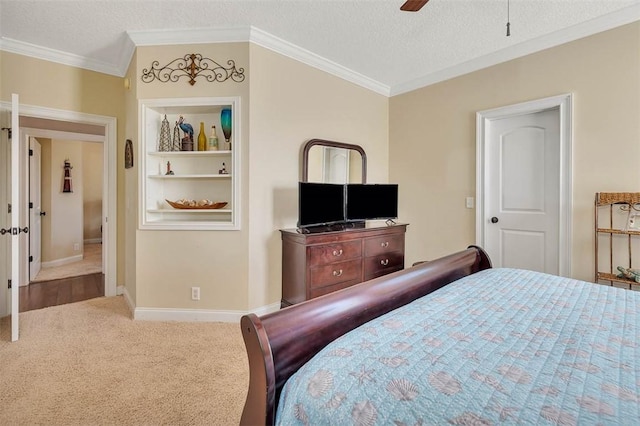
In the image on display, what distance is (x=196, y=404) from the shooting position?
1697 millimetres

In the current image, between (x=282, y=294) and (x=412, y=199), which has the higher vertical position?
(x=412, y=199)

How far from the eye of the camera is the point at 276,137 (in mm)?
2994

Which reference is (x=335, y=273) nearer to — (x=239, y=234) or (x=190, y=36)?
(x=239, y=234)

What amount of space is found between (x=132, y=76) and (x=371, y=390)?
11.6 feet

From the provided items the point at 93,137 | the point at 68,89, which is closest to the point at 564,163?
the point at 68,89

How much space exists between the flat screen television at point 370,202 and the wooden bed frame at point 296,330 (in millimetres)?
2000

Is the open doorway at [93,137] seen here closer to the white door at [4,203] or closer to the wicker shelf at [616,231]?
the white door at [4,203]

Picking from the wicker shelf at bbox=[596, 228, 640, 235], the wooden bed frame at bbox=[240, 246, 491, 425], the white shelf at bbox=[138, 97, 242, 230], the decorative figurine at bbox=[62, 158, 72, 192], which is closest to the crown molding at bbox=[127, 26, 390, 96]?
the white shelf at bbox=[138, 97, 242, 230]

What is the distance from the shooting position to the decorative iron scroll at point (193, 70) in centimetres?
280

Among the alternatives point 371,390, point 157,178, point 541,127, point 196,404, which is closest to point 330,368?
point 371,390

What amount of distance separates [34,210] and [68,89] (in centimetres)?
215

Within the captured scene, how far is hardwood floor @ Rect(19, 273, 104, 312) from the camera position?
3.31 m

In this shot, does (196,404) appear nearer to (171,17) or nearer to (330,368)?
A: (330,368)

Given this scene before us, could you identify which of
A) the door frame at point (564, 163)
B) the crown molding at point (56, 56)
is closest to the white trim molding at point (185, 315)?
the crown molding at point (56, 56)
